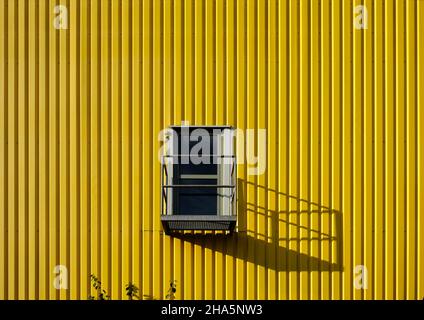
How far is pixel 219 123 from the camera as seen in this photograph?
1099 centimetres

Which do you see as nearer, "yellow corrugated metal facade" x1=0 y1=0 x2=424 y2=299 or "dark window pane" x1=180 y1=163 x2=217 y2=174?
"yellow corrugated metal facade" x1=0 y1=0 x2=424 y2=299

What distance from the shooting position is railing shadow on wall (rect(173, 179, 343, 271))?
10844 mm

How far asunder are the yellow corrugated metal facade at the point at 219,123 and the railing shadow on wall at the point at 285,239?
0.07 ft

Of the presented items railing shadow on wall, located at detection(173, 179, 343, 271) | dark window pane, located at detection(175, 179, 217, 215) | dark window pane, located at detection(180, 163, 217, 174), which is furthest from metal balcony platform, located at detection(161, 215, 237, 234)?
dark window pane, located at detection(180, 163, 217, 174)

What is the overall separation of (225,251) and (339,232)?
1.78 m

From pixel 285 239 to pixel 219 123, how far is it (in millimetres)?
2068

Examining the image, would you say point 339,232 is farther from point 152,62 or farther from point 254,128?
point 152,62

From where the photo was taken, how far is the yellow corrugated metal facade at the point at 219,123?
10.9m

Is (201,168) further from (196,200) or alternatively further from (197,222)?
(197,222)

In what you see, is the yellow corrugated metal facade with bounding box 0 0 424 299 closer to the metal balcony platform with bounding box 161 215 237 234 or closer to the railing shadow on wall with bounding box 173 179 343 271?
the railing shadow on wall with bounding box 173 179 343 271

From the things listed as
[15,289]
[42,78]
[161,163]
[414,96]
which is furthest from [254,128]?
[15,289]

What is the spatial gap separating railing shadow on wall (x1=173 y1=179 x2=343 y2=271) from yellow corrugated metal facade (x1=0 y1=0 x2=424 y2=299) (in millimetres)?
22

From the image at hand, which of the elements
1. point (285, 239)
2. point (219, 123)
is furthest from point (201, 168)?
point (285, 239)

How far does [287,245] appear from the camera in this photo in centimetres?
1087
